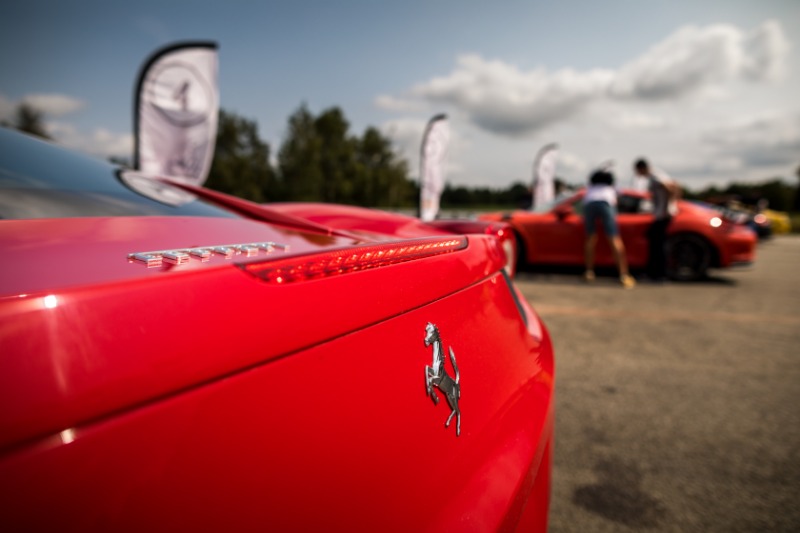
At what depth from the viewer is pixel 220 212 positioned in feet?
4.10

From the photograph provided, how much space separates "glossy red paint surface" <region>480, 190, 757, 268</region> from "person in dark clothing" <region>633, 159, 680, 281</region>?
113mm

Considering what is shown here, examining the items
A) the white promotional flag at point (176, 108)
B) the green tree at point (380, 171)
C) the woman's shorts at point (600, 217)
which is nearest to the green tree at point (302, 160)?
the green tree at point (380, 171)

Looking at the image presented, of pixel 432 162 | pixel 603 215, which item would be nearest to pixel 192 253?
pixel 603 215

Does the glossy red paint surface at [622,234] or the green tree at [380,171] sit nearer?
the glossy red paint surface at [622,234]

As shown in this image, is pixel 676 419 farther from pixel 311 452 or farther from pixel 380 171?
pixel 380 171

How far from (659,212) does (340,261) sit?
6.33 metres

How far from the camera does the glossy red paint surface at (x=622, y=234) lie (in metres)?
5.98

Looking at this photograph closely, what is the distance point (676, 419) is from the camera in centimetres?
219

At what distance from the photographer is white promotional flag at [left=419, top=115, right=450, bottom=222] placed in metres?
A: 12.5

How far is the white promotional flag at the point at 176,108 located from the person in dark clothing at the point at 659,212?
6431mm

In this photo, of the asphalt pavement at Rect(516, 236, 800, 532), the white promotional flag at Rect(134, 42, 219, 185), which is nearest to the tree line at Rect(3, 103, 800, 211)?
the white promotional flag at Rect(134, 42, 219, 185)

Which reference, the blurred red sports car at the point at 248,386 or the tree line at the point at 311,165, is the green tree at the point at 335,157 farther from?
the blurred red sports car at the point at 248,386

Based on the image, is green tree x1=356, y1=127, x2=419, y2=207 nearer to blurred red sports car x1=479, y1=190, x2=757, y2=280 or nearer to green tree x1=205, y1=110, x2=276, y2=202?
green tree x1=205, y1=110, x2=276, y2=202

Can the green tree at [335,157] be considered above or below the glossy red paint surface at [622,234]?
above
